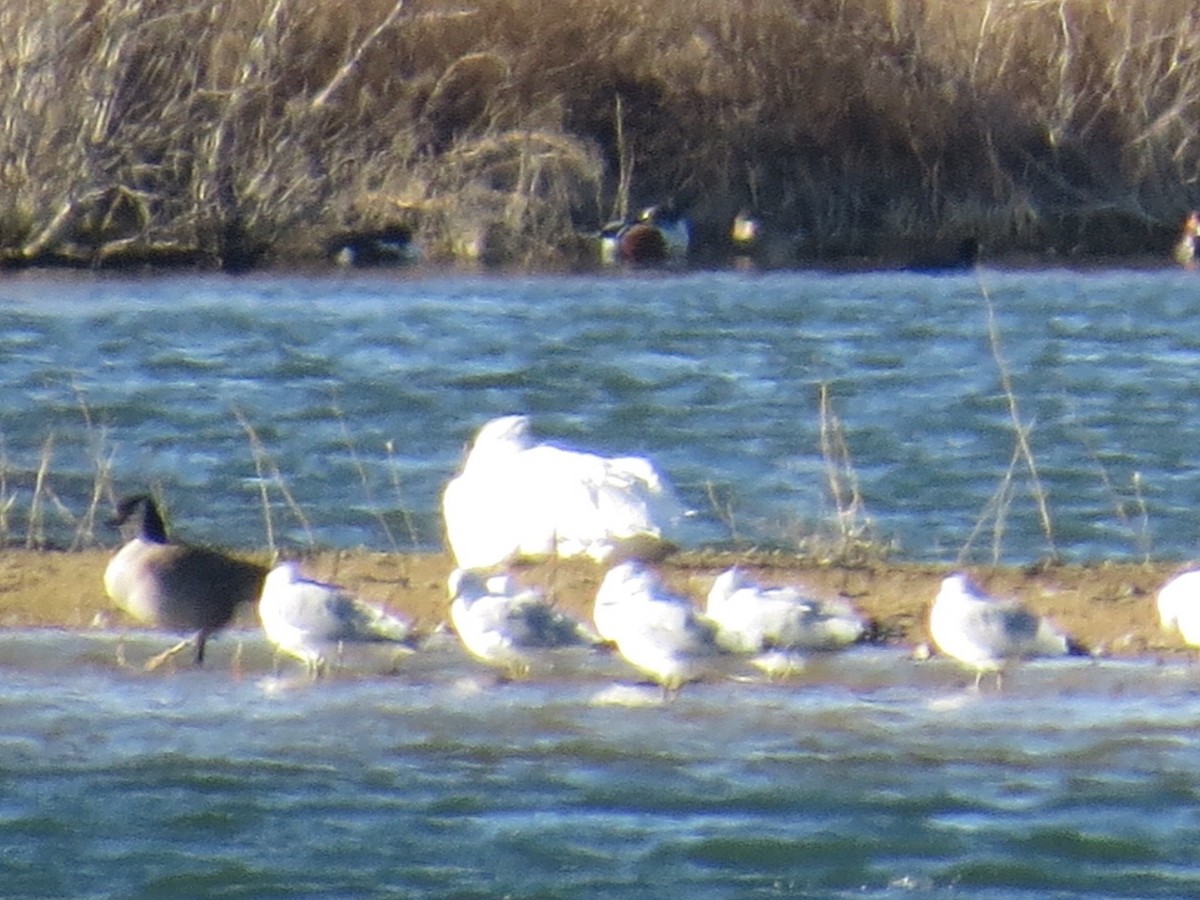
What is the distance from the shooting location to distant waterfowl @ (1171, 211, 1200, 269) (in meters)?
23.9

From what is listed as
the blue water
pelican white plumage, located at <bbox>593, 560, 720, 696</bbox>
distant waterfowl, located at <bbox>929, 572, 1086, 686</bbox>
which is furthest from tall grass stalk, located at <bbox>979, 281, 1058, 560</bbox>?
pelican white plumage, located at <bbox>593, 560, 720, 696</bbox>

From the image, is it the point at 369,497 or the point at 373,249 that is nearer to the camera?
the point at 369,497

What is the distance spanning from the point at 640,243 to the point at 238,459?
8.39 m

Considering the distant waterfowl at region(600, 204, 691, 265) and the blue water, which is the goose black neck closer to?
the blue water

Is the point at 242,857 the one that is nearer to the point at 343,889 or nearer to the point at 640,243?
the point at 343,889

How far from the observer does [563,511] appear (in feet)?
32.1

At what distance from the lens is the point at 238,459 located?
1566cm

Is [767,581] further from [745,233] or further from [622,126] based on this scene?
[622,126]

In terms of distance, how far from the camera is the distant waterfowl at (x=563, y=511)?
967cm

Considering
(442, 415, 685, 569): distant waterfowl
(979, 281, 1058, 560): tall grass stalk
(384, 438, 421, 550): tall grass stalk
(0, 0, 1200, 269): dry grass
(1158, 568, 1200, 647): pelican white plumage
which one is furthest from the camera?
(0, 0, 1200, 269): dry grass

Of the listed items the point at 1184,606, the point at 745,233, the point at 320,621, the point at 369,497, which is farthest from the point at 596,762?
the point at 745,233

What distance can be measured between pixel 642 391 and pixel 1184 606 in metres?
10.4

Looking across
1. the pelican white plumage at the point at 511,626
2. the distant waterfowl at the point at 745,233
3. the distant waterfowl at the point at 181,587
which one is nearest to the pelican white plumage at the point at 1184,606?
the pelican white plumage at the point at 511,626

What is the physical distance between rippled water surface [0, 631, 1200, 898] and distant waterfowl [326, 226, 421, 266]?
15013 millimetres
